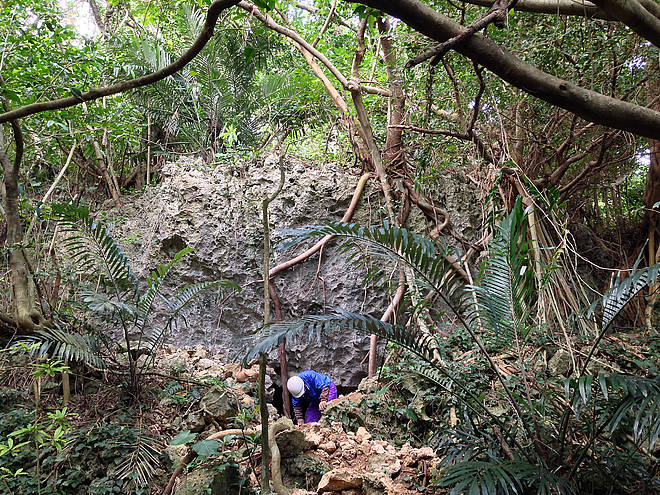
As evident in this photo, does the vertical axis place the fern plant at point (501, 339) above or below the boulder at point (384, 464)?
above

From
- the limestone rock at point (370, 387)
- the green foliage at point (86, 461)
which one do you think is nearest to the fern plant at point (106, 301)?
the green foliage at point (86, 461)

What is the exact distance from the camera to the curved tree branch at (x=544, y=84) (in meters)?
2.11

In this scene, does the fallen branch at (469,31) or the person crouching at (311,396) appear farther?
the person crouching at (311,396)

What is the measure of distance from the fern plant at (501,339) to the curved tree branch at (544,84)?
25.4 inches

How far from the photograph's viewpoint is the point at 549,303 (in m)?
4.18

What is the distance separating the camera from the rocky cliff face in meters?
5.38

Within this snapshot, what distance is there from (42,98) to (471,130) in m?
4.21

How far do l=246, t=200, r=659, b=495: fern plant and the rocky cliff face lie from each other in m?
2.38

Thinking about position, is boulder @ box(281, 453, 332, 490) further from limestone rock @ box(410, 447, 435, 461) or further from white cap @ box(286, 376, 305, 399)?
white cap @ box(286, 376, 305, 399)

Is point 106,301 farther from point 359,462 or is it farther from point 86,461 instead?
point 359,462

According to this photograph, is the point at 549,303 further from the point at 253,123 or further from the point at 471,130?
the point at 253,123

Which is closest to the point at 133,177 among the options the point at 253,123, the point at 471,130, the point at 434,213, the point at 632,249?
the point at 253,123

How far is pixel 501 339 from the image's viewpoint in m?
2.84

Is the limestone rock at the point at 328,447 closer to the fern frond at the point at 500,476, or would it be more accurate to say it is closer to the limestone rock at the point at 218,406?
the limestone rock at the point at 218,406
